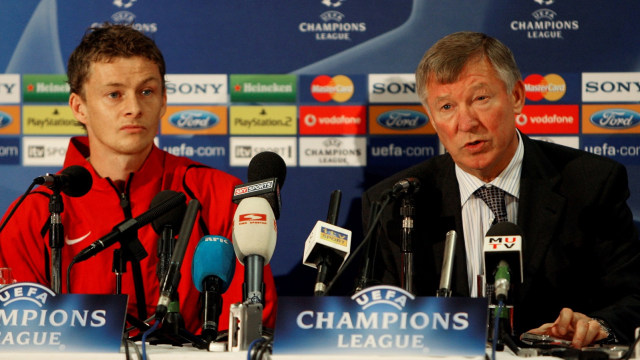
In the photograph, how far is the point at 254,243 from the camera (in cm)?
203

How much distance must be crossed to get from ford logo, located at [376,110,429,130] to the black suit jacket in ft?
2.64

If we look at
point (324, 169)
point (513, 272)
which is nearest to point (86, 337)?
point (513, 272)

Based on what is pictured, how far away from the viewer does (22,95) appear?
13.5 feet

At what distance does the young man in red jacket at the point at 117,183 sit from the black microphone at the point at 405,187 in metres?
0.98

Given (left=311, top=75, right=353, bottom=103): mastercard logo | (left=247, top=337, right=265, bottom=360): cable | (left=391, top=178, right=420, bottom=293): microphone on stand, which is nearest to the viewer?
(left=247, top=337, right=265, bottom=360): cable

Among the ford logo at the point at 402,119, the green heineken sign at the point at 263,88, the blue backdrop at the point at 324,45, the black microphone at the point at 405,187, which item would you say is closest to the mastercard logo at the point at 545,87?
the blue backdrop at the point at 324,45

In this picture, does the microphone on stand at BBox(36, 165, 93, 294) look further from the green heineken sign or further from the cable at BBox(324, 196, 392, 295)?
the green heineken sign

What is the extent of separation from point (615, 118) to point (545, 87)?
37cm

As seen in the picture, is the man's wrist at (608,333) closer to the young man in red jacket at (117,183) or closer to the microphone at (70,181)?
the young man in red jacket at (117,183)

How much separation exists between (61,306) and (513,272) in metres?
1.15

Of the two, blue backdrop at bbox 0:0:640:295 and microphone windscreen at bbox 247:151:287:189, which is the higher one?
blue backdrop at bbox 0:0:640:295

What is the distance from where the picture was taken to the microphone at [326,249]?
2135mm

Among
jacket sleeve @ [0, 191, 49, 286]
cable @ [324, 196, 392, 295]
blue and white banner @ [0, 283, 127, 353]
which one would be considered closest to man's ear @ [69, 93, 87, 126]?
jacket sleeve @ [0, 191, 49, 286]

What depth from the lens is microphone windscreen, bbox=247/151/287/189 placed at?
2506 millimetres
